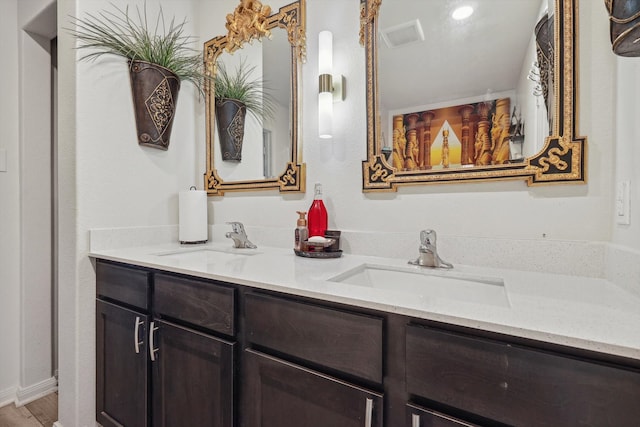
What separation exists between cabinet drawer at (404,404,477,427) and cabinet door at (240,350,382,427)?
70 millimetres

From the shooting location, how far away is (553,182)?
1021mm

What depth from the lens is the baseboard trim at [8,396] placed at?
1.71m

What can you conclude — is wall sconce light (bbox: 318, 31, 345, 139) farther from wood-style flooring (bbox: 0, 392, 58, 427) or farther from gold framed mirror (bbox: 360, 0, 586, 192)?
wood-style flooring (bbox: 0, 392, 58, 427)

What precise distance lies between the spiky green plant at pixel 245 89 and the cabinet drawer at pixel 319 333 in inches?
44.7

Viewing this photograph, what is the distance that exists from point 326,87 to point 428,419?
130cm

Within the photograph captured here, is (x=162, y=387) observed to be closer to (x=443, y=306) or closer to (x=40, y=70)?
(x=443, y=306)

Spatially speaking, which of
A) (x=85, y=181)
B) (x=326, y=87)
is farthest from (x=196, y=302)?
(x=326, y=87)

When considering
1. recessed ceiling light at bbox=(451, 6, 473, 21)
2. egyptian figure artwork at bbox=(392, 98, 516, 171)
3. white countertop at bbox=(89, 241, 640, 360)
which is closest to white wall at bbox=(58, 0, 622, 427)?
egyptian figure artwork at bbox=(392, 98, 516, 171)

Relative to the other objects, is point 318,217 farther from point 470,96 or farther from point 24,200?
point 24,200

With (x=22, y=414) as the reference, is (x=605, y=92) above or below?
above

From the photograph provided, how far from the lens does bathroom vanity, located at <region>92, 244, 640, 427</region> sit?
524 mm

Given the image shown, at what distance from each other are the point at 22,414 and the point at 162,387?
1240mm

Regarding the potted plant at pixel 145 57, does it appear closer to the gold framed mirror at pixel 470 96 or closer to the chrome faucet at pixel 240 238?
the chrome faucet at pixel 240 238

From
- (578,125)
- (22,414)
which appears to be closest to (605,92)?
(578,125)
